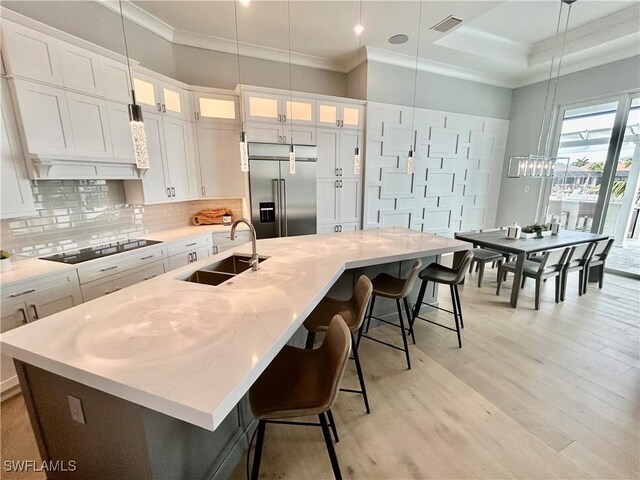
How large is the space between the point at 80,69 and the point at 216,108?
153cm

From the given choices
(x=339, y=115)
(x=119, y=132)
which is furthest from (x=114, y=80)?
(x=339, y=115)

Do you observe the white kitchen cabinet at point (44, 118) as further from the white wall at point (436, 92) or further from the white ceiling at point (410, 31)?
the white wall at point (436, 92)

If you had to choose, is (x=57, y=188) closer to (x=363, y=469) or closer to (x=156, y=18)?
(x=156, y=18)

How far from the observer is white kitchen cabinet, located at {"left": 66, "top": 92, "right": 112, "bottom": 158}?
239 centimetres

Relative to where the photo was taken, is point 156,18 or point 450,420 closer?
point 450,420

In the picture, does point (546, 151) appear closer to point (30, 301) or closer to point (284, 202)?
point (284, 202)

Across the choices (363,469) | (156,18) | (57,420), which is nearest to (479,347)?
(363,469)

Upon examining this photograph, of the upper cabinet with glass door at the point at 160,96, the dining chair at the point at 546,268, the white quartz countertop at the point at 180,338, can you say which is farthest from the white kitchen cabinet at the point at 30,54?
the dining chair at the point at 546,268

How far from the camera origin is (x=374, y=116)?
426 centimetres

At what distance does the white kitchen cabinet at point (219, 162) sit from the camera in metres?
3.64

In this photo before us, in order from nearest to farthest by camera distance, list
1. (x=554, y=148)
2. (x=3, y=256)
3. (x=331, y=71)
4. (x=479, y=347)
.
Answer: (x=3, y=256), (x=479, y=347), (x=331, y=71), (x=554, y=148)

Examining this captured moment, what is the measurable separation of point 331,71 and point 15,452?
534cm

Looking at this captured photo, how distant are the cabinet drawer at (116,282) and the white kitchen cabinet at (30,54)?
1.64 metres

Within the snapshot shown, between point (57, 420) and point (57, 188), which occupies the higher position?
point (57, 188)
